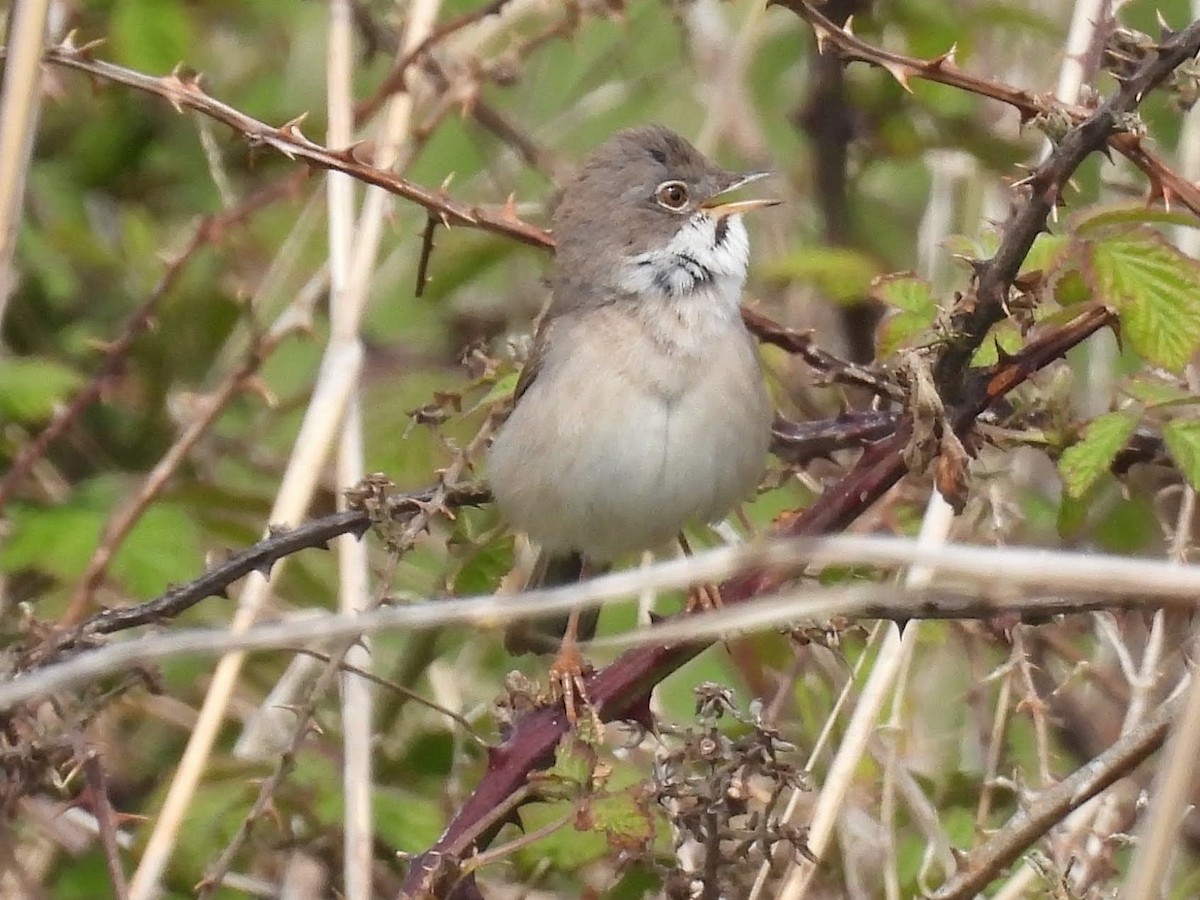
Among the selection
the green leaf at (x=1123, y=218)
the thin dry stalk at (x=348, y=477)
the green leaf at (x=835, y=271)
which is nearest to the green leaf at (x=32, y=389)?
the thin dry stalk at (x=348, y=477)

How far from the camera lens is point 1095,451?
220cm

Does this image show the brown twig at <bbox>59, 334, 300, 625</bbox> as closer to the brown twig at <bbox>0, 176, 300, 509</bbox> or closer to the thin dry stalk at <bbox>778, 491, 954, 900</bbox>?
the brown twig at <bbox>0, 176, 300, 509</bbox>

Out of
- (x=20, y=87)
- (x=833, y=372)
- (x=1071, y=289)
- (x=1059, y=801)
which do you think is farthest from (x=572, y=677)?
(x=20, y=87)

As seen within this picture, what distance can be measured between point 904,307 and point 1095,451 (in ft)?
1.15

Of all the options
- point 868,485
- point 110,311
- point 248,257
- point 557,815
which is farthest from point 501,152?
point 868,485

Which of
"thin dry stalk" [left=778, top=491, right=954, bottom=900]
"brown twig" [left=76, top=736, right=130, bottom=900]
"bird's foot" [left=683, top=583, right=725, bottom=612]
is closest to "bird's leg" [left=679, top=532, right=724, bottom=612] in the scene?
"bird's foot" [left=683, top=583, right=725, bottom=612]

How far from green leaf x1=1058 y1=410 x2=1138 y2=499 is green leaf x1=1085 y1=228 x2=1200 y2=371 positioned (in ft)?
0.35

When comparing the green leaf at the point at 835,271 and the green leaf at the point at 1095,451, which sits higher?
the green leaf at the point at 835,271

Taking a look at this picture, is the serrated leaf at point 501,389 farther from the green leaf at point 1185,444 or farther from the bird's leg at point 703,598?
the green leaf at point 1185,444

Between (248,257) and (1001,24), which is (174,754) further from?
(1001,24)

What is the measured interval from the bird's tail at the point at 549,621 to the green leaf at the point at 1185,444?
1.10 m

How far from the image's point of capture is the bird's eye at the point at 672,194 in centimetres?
344

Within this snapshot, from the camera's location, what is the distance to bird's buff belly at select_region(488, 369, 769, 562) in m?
2.98

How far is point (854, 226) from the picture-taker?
4.34 metres
